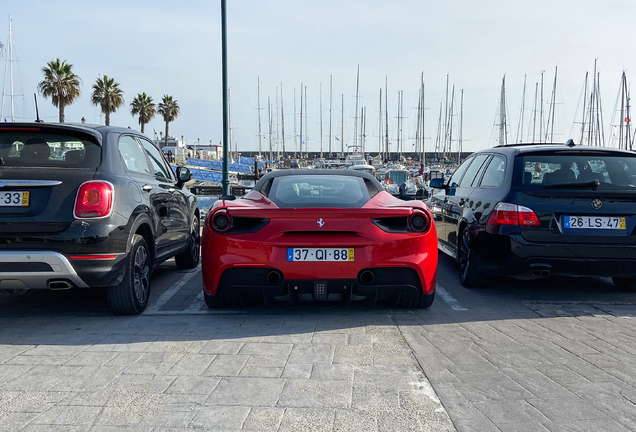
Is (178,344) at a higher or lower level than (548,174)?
lower

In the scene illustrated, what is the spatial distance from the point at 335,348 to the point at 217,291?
122 cm

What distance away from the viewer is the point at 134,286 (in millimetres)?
4992

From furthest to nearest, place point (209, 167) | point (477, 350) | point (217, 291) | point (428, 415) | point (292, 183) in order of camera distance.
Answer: point (209, 167) < point (292, 183) < point (217, 291) < point (477, 350) < point (428, 415)

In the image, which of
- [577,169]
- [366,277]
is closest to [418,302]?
[366,277]

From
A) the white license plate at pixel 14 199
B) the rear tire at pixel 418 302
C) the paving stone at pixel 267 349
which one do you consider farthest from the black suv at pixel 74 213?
the rear tire at pixel 418 302

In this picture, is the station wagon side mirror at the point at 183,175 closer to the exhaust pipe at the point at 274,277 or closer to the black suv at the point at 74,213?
the black suv at the point at 74,213

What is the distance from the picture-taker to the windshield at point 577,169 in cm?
559

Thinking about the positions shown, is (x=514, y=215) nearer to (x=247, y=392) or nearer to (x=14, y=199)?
(x=247, y=392)

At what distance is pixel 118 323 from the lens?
4.87 meters

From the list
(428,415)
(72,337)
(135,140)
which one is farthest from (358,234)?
(135,140)

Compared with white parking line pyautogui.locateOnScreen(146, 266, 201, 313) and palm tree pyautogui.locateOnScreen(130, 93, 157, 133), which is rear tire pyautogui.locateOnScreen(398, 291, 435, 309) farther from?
palm tree pyautogui.locateOnScreen(130, 93, 157, 133)

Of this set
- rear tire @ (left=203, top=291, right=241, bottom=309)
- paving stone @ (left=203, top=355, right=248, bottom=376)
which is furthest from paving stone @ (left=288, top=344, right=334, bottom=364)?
rear tire @ (left=203, top=291, right=241, bottom=309)

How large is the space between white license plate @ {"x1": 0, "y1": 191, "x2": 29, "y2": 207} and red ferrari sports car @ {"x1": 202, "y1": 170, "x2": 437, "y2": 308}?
54.4 inches

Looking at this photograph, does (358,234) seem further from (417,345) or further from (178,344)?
(178,344)
